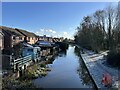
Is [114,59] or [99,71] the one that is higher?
[114,59]

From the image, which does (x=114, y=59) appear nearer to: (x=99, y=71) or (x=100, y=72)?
(x=99, y=71)

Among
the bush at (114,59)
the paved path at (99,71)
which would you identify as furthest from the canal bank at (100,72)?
the bush at (114,59)

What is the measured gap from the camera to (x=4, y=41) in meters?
37.3

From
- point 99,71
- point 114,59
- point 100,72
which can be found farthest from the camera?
point 114,59

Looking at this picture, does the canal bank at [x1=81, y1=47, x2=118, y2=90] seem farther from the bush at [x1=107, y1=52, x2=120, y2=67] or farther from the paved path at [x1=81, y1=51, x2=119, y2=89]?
the bush at [x1=107, y1=52, x2=120, y2=67]

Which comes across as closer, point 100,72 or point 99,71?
point 100,72

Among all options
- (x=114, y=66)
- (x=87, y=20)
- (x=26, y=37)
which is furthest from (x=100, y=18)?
(x=114, y=66)

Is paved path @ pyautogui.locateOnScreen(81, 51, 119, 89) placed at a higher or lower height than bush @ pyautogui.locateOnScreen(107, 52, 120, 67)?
lower

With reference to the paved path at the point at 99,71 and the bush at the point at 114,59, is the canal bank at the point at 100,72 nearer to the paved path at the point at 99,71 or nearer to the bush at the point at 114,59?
the paved path at the point at 99,71

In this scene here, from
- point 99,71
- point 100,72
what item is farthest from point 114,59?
point 100,72

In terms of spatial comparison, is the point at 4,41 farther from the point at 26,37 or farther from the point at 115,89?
the point at 115,89

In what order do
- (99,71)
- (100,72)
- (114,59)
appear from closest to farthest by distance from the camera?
(100,72) → (99,71) → (114,59)

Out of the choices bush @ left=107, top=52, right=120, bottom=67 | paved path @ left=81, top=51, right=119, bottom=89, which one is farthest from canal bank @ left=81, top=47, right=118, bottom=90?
bush @ left=107, top=52, right=120, bottom=67

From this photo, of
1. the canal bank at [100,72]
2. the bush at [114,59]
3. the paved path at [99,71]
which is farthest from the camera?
the bush at [114,59]
